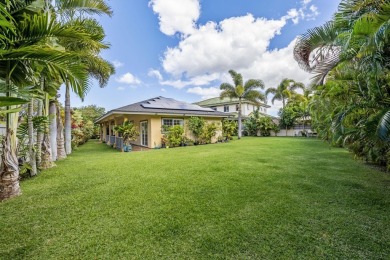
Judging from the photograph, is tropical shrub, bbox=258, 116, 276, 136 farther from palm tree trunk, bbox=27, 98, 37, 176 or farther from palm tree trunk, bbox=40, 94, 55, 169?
palm tree trunk, bbox=27, 98, 37, 176

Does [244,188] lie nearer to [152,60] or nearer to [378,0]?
[378,0]

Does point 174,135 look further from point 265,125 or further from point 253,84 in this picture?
point 265,125

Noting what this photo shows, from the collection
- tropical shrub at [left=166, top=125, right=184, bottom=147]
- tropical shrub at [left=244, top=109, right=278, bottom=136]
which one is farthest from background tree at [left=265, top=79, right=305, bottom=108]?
tropical shrub at [left=166, top=125, right=184, bottom=147]

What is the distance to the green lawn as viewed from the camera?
2782 mm

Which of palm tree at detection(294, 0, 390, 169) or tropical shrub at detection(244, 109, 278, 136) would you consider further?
tropical shrub at detection(244, 109, 278, 136)

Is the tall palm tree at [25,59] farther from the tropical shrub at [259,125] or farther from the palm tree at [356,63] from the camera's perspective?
the tropical shrub at [259,125]

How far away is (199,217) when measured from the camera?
366cm

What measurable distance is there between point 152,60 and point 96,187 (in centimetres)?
1688

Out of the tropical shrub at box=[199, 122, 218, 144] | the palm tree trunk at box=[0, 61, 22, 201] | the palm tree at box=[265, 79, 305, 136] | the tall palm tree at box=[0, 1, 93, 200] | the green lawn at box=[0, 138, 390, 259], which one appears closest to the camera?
the green lawn at box=[0, 138, 390, 259]

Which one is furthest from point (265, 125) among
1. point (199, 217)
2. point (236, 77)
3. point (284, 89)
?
point (199, 217)

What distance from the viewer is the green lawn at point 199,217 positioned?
2782mm

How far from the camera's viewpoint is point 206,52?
62.0ft

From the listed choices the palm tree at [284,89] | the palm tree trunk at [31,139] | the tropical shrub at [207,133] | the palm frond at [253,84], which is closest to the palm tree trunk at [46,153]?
the palm tree trunk at [31,139]

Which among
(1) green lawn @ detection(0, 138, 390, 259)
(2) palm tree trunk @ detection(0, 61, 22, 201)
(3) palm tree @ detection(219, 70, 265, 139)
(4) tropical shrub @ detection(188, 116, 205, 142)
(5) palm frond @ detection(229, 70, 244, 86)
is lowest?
(1) green lawn @ detection(0, 138, 390, 259)
